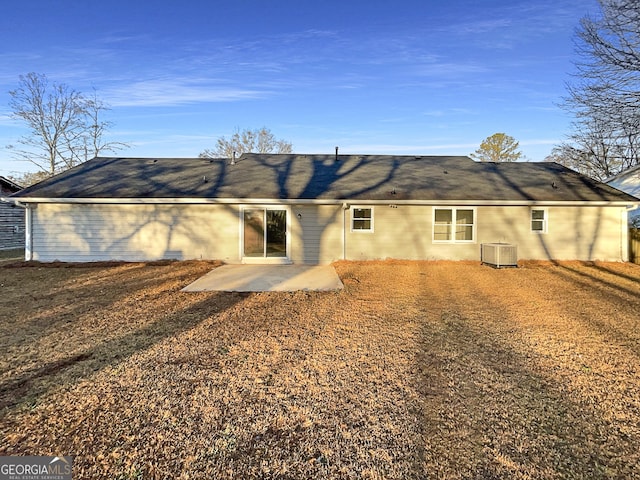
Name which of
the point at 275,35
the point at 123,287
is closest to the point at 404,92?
the point at 275,35

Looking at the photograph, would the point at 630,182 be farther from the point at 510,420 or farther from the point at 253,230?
the point at 510,420

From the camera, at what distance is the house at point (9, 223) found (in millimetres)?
17594

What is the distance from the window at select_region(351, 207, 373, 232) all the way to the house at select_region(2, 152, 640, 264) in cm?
4

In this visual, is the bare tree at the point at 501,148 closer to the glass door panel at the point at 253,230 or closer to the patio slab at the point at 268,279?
the glass door panel at the point at 253,230

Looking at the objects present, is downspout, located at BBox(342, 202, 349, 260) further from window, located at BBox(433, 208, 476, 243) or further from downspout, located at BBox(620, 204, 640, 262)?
downspout, located at BBox(620, 204, 640, 262)

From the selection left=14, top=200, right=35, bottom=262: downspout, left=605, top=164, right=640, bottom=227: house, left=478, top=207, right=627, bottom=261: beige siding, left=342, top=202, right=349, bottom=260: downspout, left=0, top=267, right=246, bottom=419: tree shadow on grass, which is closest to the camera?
left=0, top=267, right=246, bottom=419: tree shadow on grass

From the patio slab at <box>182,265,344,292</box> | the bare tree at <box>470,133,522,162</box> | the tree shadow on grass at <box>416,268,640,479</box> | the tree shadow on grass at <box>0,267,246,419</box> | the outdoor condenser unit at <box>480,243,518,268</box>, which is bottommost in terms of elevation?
the tree shadow on grass at <box>416,268,640,479</box>

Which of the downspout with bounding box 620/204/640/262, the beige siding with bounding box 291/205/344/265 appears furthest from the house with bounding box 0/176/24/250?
the downspout with bounding box 620/204/640/262

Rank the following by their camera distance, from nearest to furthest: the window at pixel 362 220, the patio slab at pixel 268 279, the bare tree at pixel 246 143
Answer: the patio slab at pixel 268 279
the window at pixel 362 220
the bare tree at pixel 246 143

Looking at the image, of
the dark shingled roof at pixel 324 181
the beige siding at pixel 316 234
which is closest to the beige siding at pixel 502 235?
the beige siding at pixel 316 234

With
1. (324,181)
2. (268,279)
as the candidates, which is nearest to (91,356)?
(268,279)

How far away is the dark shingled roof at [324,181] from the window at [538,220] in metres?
0.55

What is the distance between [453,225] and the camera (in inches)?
464

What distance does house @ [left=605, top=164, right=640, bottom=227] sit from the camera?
1518cm
